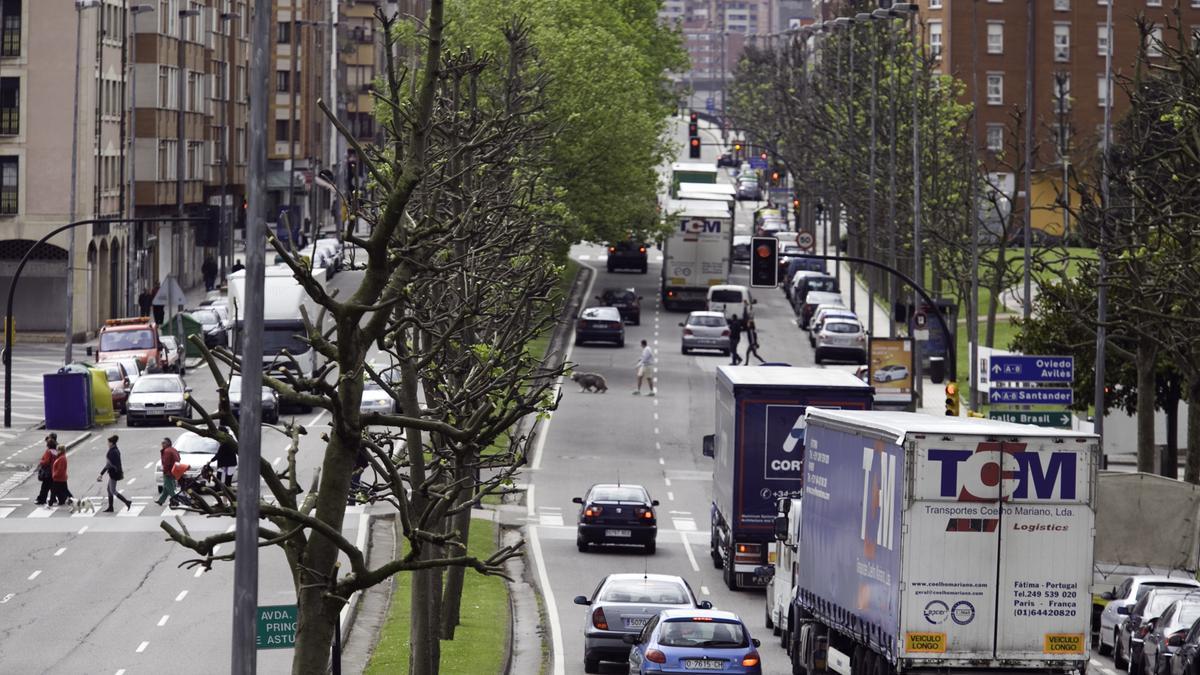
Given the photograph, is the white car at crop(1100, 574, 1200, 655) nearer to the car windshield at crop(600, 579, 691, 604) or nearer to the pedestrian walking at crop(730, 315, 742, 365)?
the car windshield at crop(600, 579, 691, 604)

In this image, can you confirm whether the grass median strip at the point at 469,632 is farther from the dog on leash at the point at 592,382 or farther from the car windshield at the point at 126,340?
the car windshield at the point at 126,340

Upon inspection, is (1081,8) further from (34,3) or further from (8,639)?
(8,639)

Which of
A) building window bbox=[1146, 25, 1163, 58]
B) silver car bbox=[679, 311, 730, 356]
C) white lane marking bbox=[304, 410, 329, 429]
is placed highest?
building window bbox=[1146, 25, 1163, 58]

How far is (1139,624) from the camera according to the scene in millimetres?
30281

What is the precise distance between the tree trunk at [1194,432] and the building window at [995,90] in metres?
78.4

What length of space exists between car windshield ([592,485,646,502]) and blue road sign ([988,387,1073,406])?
22.5ft

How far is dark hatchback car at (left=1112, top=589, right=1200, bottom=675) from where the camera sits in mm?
29438

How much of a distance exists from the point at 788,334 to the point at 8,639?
2164 inches

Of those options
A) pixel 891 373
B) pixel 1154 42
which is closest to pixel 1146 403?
pixel 891 373

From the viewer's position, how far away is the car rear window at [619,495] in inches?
1619

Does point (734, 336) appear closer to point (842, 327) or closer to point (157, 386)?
point (842, 327)

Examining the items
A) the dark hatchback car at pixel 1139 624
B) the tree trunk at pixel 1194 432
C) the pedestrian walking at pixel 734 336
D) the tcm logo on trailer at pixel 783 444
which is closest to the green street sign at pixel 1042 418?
the tree trunk at pixel 1194 432

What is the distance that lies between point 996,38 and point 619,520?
270 feet

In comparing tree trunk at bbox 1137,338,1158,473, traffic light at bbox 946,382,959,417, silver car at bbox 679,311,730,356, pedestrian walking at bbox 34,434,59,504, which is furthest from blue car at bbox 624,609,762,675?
silver car at bbox 679,311,730,356
